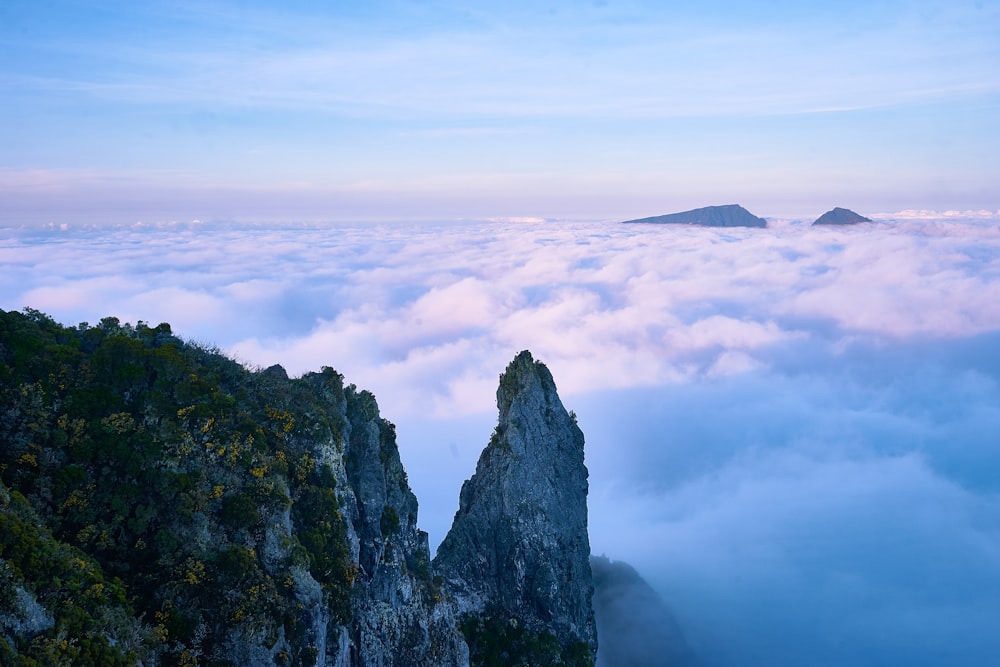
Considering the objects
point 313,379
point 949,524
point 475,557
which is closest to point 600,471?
point 949,524

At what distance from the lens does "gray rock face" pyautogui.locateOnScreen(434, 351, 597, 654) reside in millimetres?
44688

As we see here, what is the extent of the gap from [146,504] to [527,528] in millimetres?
26427

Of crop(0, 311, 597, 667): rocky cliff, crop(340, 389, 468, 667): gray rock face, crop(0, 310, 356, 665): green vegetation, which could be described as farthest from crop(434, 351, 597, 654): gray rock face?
crop(0, 310, 356, 665): green vegetation

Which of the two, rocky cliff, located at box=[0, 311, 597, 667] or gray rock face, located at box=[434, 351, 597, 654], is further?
gray rock face, located at box=[434, 351, 597, 654]

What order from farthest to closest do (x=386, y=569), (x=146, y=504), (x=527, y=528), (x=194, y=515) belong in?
(x=527, y=528) < (x=386, y=569) < (x=194, y=515) < (x=146, y=504)

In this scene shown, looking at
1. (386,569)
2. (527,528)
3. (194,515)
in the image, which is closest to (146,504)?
(194,515)

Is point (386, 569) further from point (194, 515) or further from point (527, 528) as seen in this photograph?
point (527, 528)

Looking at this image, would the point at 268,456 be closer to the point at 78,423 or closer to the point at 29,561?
the point at 78,423

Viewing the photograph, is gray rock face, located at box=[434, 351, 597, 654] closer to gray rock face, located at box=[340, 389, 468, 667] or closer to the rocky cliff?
gray rock face, located at box=[340, 389, 468, 667]

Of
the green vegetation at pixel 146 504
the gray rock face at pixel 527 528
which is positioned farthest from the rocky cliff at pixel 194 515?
the gray rock face at pixel 527 528

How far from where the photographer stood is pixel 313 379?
119 ft

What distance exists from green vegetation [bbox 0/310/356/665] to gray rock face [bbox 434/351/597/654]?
1789 cm

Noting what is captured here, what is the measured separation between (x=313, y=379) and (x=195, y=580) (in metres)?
14.8

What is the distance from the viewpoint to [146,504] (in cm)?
2375
